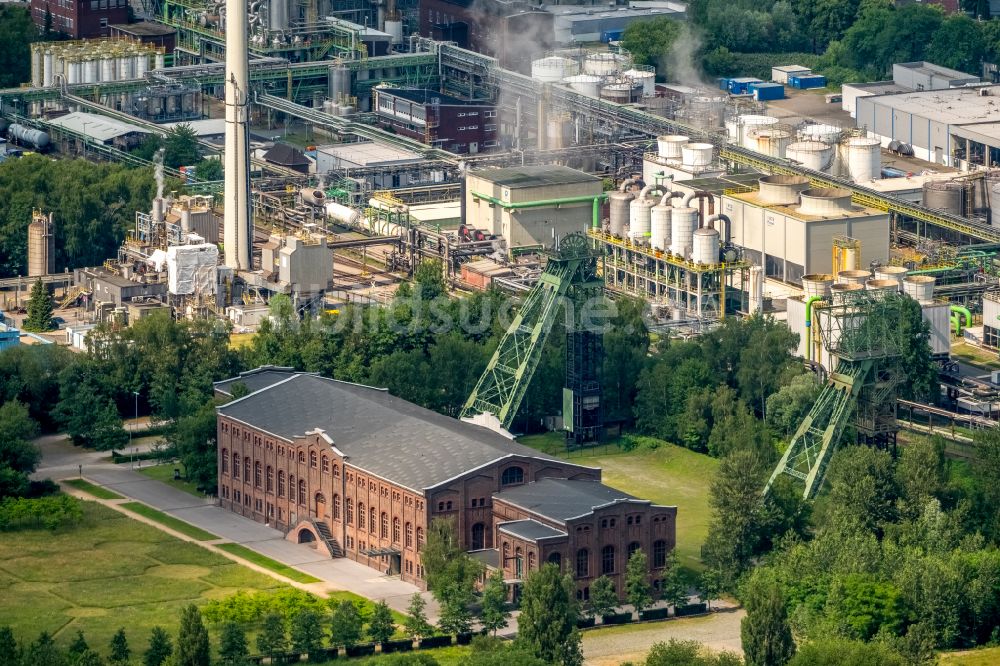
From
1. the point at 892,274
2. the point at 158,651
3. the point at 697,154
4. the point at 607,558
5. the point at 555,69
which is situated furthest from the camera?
the point at 555,69

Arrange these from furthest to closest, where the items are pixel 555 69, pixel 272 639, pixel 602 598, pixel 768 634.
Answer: pixel 555 69 < pixel 602 598 < pixel 272 639 < pixel 768 634

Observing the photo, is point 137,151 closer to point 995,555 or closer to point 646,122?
point 646,122

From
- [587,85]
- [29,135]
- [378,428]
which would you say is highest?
[587,85]

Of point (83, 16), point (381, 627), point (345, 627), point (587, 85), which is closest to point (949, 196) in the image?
point (587, 85)

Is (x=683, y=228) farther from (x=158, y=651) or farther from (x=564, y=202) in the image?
(x=158, y=651)

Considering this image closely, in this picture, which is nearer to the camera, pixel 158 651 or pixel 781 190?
pixel 158 651
